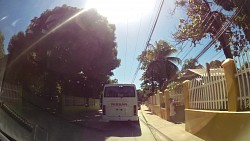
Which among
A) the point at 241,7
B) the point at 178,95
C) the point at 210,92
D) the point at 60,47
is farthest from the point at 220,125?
the point at 60,47

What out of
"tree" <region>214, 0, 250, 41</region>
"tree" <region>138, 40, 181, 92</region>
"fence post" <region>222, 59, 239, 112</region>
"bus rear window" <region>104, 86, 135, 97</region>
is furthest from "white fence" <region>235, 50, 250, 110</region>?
"tree" <region>138, 40, 181, 92</region>

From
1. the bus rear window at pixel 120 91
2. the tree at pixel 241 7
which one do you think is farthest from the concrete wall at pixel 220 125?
the bus rear window at pixel 120 91

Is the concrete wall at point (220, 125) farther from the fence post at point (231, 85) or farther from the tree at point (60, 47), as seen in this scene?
the tree at point (60, 47)

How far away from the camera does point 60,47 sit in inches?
877

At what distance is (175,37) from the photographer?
26547 mm

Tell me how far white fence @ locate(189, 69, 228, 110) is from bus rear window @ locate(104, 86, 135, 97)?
5.23 meters

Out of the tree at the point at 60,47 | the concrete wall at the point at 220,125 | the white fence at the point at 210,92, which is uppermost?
the tree at the point at 60,47

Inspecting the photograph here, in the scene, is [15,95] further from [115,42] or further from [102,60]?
[115,42]

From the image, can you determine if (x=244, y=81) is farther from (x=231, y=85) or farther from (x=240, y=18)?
(x=240, y=18)

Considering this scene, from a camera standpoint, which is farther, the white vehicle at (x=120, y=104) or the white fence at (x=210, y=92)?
the white vehicle at (x=120, y=104)

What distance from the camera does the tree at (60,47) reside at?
20.2 meters

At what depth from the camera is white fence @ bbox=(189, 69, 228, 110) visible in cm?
1022

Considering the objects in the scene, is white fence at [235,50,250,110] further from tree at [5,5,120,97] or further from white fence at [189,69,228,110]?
tree at [5,5,120,97]

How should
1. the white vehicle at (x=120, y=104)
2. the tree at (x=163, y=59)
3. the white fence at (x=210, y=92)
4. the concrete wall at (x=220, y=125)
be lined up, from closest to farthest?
Result: the concrete wall at (x=220, y=125) → the white fence at (x=210, y=92) → the white vehicle at (x=120, y=104) → the tree at (x=163, y=59)
